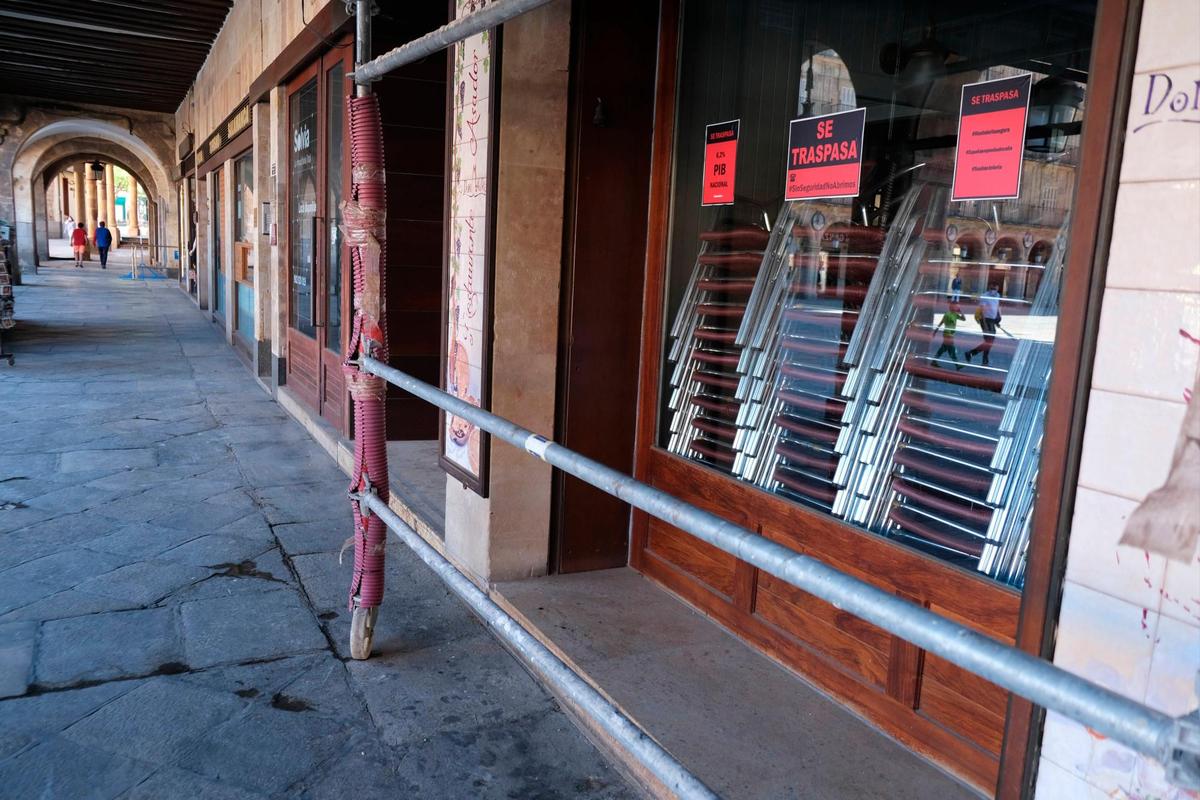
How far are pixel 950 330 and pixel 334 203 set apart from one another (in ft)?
15.3

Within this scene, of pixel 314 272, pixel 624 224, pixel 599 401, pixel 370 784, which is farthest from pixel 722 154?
pixel 314 272

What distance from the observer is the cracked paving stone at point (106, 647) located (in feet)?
9.18

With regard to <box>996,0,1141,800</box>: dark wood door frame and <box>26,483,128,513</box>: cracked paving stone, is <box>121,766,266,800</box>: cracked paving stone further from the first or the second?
<box>26,483,128,513</box>: cracked paving stone

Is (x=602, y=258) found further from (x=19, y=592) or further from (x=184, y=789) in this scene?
(x=19, y=592)

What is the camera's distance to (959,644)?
0.92 m

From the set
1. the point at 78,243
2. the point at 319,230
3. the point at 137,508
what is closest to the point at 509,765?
the point at 137,508

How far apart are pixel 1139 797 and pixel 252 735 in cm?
216

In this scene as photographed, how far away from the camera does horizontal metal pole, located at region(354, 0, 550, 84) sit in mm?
1967

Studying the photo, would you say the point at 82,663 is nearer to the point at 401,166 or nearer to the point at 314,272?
the point at 401,166

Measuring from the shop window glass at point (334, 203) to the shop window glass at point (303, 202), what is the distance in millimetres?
183

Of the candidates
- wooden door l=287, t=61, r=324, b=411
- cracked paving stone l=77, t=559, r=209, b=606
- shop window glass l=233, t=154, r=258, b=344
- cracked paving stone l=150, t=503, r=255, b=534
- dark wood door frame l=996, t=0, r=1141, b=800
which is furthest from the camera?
shop window glass l=233, t=154, r=258, b=344

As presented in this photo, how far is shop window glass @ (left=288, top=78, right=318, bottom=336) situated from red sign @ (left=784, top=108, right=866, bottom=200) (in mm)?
4140

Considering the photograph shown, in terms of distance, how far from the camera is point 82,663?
286 cm

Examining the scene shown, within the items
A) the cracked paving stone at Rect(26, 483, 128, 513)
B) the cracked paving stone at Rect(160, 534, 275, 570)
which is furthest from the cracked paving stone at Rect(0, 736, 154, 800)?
the cracked paving stone at Rect(26, 483, 128, 513)
